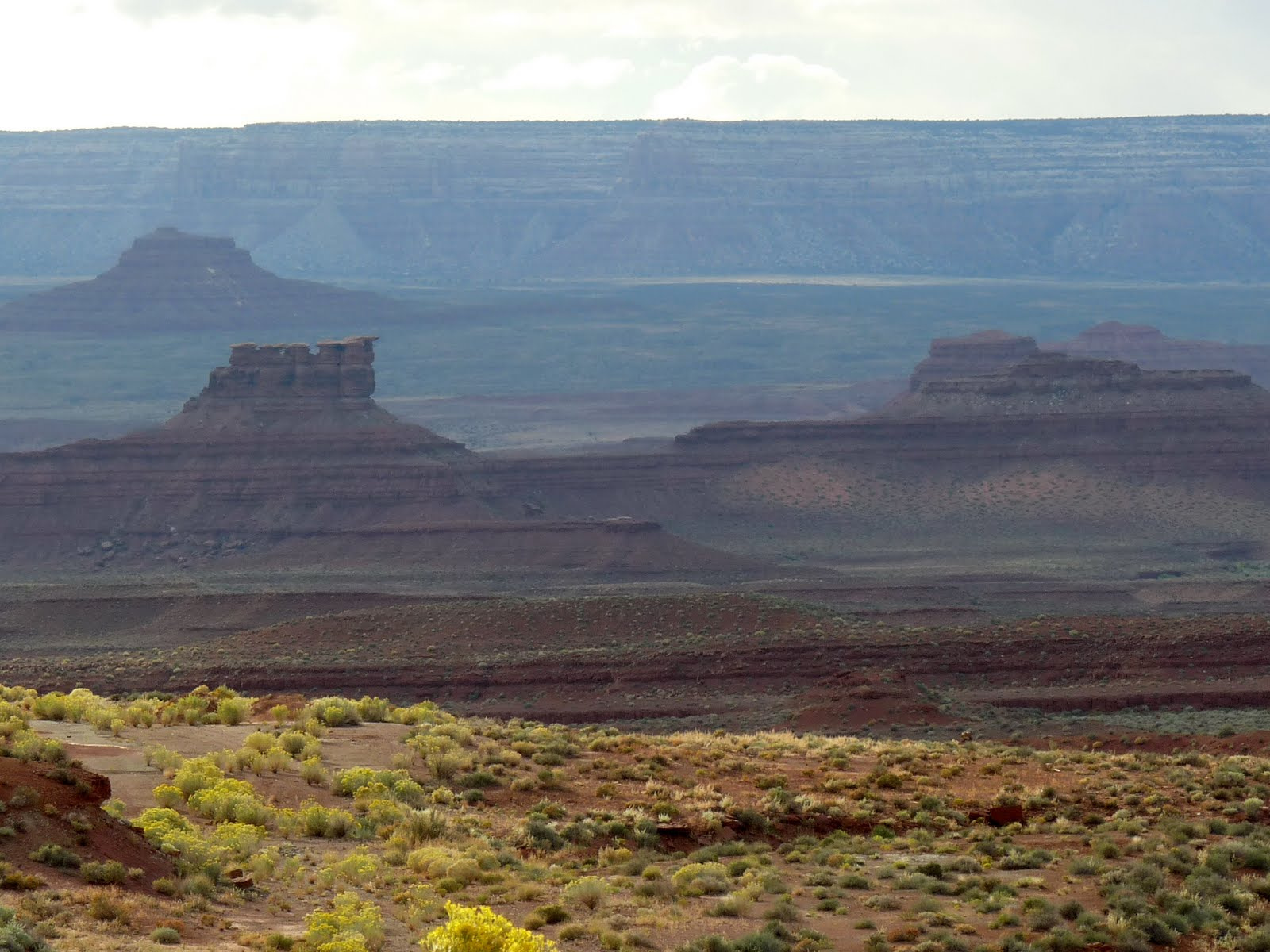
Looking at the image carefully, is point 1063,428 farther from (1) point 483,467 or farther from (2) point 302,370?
(2) point 302,370

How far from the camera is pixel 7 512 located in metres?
100

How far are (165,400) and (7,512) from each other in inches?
3081

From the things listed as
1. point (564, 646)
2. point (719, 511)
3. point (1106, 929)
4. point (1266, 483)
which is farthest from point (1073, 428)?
point (1106, 929)

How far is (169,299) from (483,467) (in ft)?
312

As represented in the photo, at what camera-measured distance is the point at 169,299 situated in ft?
638

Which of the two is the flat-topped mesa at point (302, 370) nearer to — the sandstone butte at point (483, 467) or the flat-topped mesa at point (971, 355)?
the sandstone butte at point (483, 467)

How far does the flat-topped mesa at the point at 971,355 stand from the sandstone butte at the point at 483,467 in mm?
14079

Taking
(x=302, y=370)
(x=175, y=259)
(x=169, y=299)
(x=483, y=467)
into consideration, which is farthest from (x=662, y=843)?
(x=175, y=259)

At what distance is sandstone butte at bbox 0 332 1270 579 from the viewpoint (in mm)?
95000

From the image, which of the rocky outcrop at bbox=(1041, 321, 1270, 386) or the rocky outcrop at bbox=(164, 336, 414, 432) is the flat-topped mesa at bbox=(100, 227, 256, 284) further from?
the rocky outcrop at bbox=(164, 336, 414, 432)

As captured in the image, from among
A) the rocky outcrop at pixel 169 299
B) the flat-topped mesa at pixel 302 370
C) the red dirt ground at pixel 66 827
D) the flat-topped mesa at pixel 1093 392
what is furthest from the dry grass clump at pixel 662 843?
the rocky outcrop at pixel 169 299

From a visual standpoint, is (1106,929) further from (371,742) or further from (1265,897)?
(371,742)

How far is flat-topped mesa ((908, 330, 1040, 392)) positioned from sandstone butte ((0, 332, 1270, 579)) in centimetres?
1408

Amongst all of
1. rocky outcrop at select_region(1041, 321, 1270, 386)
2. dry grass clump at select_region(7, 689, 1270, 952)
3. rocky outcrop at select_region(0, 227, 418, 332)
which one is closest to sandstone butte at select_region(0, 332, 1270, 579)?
rocky outcrop at select_region(1041, 321, 1270, 386)
